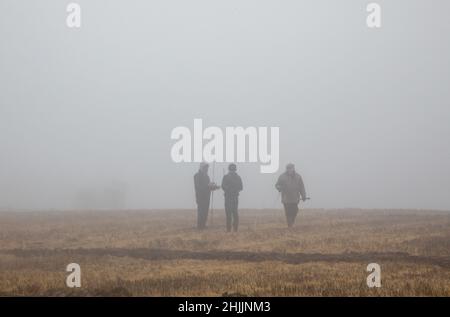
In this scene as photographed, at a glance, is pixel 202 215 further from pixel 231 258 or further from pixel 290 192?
pixel 231 258

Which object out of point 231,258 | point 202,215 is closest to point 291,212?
point 202,215

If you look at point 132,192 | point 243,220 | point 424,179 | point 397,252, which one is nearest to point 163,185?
point 132,192

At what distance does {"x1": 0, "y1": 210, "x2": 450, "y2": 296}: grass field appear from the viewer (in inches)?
473

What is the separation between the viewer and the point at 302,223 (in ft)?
88.5

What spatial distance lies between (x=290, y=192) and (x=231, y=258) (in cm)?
1004

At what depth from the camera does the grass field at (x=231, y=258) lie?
1201cm

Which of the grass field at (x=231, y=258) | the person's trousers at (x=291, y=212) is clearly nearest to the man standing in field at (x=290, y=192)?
the person's trousers at (x=291, y=212)

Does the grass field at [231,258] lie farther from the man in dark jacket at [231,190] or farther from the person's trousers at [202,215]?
the man in dark jacket at [231,190]

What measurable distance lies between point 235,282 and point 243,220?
17383 millimetres

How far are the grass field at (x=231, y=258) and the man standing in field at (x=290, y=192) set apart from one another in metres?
0.79

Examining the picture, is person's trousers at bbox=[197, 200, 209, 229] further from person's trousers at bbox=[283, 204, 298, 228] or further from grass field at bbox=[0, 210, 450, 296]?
person's trousers at bbox=[283, 204, 298, 228]

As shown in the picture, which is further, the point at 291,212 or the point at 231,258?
the point at 291,212

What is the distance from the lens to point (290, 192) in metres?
26.1

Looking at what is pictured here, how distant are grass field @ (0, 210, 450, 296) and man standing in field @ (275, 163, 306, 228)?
0.79m
